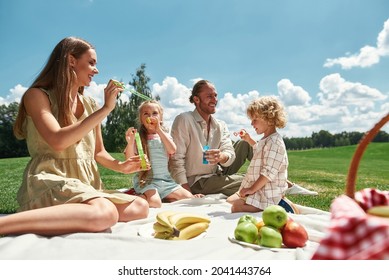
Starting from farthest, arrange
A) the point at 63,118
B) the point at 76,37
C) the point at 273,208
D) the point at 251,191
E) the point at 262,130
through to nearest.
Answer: the point at 262,130
the point at 251,191
the point at 76,37
the point at 63,118
the point at 273,208

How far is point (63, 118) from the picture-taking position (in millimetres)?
1445

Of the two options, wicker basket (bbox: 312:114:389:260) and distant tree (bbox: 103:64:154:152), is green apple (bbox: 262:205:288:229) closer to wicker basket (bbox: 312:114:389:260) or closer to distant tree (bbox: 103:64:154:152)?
wicker basket (bbox: 312:114:389:260)

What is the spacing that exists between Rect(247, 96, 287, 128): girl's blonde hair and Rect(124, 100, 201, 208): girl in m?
0.57

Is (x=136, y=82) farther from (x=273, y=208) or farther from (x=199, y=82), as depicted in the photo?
→ (x=273, y=208)

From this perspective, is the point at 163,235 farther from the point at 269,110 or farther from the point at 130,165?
the point at 269,110

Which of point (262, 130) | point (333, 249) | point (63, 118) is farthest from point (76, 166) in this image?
Answer: point (333, 249)

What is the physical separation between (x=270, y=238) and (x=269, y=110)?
2.69 ft

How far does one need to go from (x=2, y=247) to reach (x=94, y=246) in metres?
0.25

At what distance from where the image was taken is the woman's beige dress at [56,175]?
134 cm

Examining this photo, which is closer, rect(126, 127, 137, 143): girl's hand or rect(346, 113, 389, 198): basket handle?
rect(346, 113, 389, 198): basket handle

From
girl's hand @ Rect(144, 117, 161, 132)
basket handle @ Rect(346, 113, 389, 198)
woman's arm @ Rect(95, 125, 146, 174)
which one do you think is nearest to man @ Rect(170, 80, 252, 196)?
girl's hand @ Rect(144, 117, 161, 132)

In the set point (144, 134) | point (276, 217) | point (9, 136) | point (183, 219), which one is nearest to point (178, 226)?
point (183, 219)

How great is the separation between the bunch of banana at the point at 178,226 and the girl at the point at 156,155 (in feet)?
2.54

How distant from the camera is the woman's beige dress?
1337 mm
